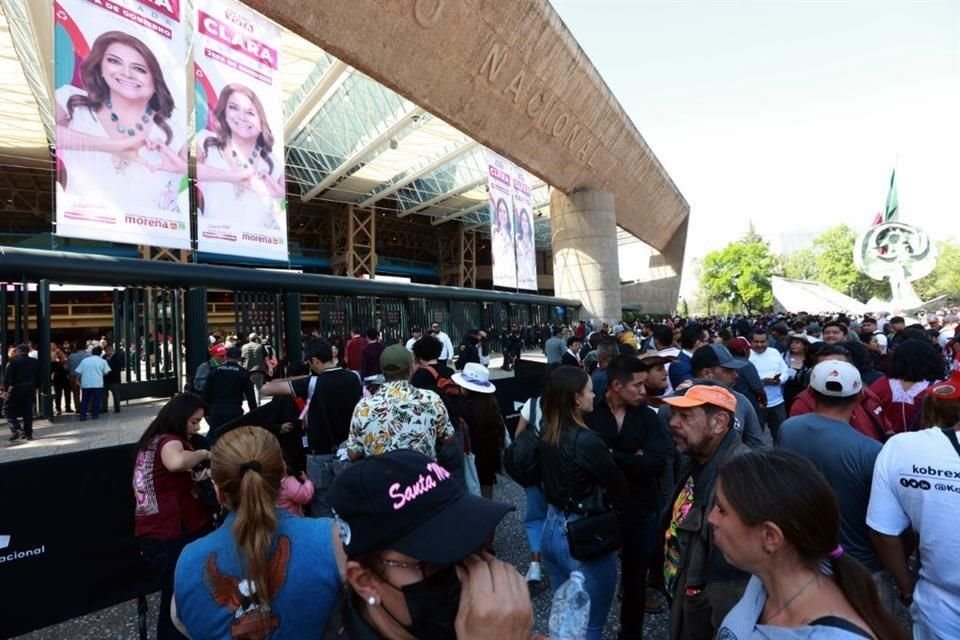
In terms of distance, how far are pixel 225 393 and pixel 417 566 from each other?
553 centimetres

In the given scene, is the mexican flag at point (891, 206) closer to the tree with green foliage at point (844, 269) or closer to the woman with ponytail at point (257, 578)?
the tree with green foliage at point (844, 269)

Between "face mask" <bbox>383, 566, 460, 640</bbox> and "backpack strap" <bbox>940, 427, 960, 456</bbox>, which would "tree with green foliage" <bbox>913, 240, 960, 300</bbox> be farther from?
"face mask" <bbox>383, 566, 460, 640</bbox>

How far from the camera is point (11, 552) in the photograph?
9.80ft

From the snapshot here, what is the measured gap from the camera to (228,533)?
1.64m

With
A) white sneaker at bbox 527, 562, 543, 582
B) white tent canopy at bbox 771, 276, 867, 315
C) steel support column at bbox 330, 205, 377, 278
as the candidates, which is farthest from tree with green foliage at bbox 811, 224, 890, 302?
white sneaker at bbox 527, 562, 543, 582

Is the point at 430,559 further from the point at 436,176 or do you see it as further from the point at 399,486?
the point at 436,176

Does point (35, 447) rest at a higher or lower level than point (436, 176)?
lower

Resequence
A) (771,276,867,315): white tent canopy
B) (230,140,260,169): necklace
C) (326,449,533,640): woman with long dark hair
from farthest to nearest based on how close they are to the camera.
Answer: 1. (771,276,867,315): white tent canopy
2. (230,140,260,169): necklace
3. (326,449,533,640): woman with long dark hair

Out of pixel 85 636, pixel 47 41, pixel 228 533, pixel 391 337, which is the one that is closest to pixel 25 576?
pixel 85 636

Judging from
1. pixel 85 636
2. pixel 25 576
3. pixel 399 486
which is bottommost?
pixel 85 636

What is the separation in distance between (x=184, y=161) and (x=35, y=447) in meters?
5.22

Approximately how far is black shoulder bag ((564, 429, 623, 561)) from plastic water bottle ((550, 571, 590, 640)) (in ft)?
5.01

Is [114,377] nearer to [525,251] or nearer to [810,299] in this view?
[525,251]

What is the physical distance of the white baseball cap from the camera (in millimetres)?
2547
